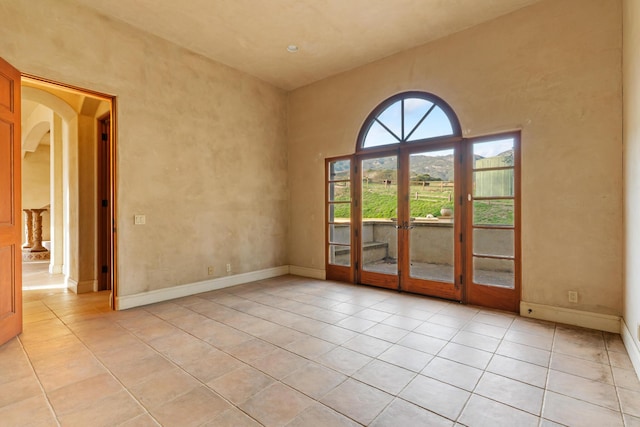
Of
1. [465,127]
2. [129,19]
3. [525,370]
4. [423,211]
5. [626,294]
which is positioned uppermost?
[129,19]

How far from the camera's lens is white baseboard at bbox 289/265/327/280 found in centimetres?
564

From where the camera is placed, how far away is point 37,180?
10.3 m

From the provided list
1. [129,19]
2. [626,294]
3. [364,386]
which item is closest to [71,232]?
[129,19]

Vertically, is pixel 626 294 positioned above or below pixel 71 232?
below

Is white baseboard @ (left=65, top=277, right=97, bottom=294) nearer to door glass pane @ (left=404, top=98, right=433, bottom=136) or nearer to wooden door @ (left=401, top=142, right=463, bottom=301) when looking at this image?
wooden door @ (left=401, top=142, right=463, bottom=301)

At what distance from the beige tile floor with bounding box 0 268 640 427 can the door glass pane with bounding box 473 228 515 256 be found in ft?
2.42

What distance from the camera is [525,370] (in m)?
2.42

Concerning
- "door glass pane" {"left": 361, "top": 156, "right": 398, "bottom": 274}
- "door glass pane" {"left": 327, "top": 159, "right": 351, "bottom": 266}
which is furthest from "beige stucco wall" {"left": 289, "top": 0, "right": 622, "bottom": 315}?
"door glass pane" {"left": 327, "top": 159, "right": 351, "bottom": 266}

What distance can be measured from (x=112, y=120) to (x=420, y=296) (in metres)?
4.71

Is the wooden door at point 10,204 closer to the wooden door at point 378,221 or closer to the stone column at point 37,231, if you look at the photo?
the wooden door at point 378,221

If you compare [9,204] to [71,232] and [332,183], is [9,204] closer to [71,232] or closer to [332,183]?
[71,232]

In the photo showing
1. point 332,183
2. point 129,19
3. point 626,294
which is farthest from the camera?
point 332,183

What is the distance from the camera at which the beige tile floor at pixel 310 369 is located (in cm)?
191

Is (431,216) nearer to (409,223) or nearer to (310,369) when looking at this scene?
(409,223)
